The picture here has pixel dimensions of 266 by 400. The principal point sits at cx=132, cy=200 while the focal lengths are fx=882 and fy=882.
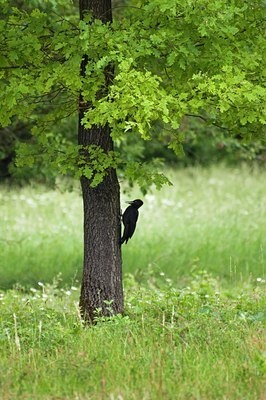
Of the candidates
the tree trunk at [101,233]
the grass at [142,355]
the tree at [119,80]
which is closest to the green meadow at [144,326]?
the grass at [142,355]

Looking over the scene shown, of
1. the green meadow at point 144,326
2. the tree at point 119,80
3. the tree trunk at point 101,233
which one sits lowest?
the green meadow at point 144,326

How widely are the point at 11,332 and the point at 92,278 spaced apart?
1294 mm

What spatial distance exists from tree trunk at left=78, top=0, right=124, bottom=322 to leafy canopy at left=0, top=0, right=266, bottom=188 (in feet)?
0.74

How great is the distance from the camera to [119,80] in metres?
8.70

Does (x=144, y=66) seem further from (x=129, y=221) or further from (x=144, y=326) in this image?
(x=144, y=326)

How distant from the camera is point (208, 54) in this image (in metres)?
8.63

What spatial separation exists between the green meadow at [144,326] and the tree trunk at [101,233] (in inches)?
12.5

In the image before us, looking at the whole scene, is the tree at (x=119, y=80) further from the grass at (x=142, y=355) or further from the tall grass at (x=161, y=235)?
the tall grass at (x=161, y=235)

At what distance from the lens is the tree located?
26.3ft

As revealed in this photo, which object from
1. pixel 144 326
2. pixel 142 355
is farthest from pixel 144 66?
pixel 142 355

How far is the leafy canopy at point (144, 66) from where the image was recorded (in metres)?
7.93

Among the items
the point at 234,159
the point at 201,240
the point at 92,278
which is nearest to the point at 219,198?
the point at 201,240

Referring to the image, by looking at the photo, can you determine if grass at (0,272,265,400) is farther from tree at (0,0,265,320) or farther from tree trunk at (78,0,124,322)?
tree at (0,0,265,320)

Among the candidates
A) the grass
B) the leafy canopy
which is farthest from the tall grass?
the leafy canopy
